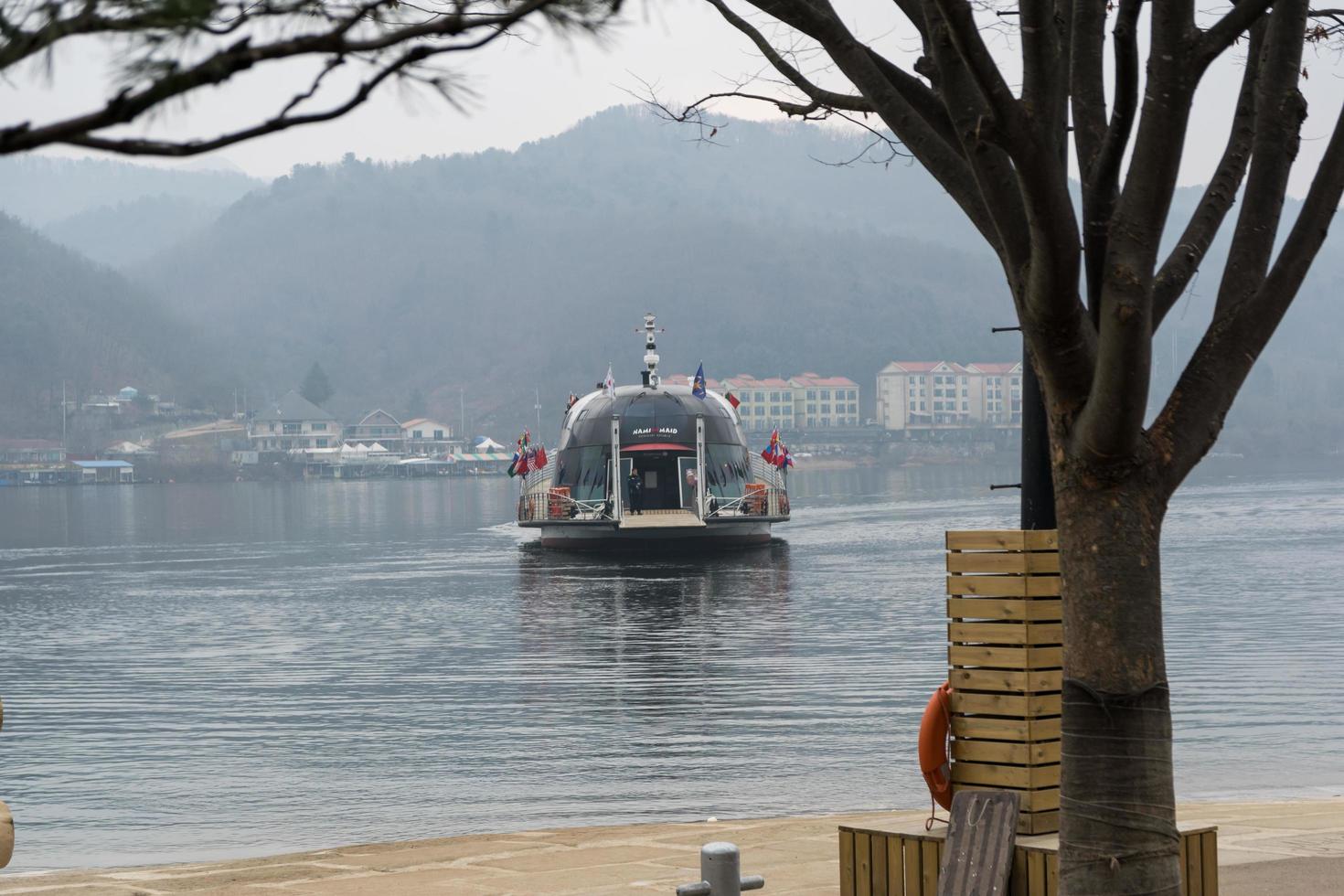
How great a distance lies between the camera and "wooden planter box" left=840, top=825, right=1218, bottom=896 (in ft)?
23.0

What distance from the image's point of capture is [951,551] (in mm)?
7785

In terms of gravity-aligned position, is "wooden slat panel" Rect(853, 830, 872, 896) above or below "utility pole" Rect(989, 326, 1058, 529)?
below

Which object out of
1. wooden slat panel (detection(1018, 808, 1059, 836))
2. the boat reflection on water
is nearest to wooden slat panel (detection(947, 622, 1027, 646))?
wooden slat panel (detection(1018, 808, 1059, 836))

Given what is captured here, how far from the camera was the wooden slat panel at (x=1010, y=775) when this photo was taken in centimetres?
744

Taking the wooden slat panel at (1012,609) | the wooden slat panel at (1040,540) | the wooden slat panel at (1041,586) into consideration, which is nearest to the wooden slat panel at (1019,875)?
the wooden slat panel at (1012,609)

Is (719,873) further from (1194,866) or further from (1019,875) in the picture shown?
(1194,866)

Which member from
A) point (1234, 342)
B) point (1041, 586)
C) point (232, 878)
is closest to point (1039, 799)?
point (1041, 586)

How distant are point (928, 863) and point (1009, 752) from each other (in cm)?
62

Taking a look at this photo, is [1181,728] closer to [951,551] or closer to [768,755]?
[768,755]

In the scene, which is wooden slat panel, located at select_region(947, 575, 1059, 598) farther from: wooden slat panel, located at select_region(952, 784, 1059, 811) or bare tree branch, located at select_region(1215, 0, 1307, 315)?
bare tree branch, located at select_region(1215, 0, 1307, 315)

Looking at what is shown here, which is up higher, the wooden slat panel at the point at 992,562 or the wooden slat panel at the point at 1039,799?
the wooden slat panel at the point at 992,562

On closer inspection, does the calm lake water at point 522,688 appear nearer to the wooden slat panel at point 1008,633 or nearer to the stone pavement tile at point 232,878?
the stone pavement tile at point 232,878

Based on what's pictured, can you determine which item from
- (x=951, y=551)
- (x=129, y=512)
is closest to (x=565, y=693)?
(x=951, y=551)

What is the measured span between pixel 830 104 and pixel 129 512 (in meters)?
108
